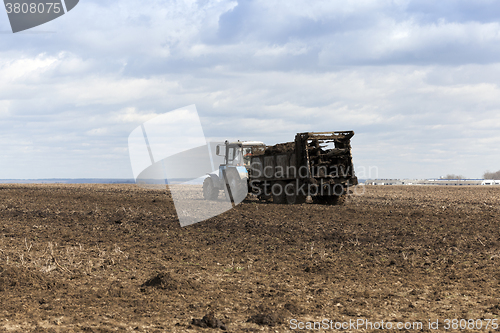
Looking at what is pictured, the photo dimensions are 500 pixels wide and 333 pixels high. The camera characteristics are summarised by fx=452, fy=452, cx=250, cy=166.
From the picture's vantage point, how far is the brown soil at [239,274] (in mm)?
5977

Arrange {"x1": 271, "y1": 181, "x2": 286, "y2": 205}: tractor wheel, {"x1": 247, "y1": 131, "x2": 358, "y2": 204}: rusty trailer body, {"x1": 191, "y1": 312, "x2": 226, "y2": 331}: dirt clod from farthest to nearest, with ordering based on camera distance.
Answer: {"x1": 271, "y1": 181, "x2": 286, "y2": 205}: tractor wheel, {"x1": 247, "y1": 131, "x2": 358, "y2": 204}: rusty trailer body, {"x1": 191, "y1": 312, "x2": 226, "y2": 331}: dirt clod

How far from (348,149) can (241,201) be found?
6.38 meters

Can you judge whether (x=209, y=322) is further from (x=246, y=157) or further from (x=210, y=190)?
(x=210, y=190)

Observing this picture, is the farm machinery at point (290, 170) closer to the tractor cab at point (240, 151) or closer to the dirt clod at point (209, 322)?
the tractor cab at point (240, 151)

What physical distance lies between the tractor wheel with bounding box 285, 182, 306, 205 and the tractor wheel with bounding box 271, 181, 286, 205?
1.19ft

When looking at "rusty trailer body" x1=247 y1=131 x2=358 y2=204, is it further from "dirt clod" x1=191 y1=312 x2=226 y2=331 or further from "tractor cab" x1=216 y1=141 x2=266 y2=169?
"dirt clod" x1=191 y1=312 x2=226 y2=331

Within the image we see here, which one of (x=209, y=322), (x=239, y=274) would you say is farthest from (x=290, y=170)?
(x=209, y=322)

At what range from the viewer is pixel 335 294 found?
7000 millimetres

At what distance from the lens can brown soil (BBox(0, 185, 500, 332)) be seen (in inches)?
235

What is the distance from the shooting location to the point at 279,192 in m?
21.4

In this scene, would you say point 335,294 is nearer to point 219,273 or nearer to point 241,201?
point 219,273

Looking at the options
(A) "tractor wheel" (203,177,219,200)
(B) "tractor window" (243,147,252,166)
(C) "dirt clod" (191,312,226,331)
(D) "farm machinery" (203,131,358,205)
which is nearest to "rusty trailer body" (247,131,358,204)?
(D) "farm machinery" (203,131,358,205)

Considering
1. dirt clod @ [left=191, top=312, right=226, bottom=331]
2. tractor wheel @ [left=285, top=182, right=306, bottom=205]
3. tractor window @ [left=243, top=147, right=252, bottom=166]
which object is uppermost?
tractor window @ [left=243, top=147, right=252, bottom=166]

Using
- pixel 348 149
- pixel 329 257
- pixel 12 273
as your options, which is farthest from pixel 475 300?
pixel 348 149
